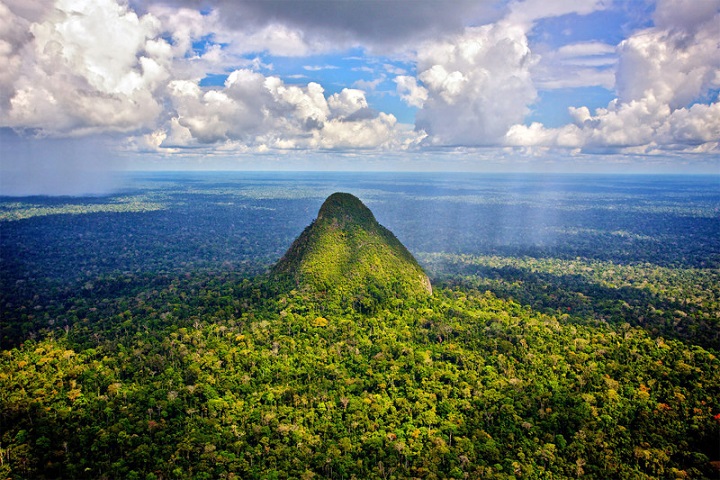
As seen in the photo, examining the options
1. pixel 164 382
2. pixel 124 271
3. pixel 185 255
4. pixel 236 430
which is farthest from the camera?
pixel 185 255

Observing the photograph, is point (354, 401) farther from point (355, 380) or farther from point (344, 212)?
point (344, 212)

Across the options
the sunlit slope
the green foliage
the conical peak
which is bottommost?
the green foliage

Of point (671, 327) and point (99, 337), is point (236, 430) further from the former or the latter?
point (671, 327)

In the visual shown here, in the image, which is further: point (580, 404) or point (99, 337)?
point (99, 337)

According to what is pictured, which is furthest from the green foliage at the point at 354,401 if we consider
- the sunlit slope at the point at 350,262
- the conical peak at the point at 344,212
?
the conical peak at the point at 344,212

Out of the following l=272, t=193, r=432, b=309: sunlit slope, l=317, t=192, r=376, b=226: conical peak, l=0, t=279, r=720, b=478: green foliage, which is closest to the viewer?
l=0, t=279, r=720, b=478: green foliage

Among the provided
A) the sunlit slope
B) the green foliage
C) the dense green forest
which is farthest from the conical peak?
the green foliage

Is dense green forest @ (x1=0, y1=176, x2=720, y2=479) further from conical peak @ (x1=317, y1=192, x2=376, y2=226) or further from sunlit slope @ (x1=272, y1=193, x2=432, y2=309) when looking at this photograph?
conical peak @ (x1=317, y1=192, x2=376, y2=226)

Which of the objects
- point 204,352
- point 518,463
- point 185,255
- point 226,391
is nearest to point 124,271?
point 185,255
